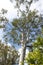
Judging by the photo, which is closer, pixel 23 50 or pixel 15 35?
pixel 23 50

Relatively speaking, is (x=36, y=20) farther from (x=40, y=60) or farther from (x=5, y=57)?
(x=5, y=57)

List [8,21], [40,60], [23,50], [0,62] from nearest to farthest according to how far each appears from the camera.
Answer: [40,60] < [23,50] < [8,21] < [0,62]

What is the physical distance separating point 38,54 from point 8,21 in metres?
11.6

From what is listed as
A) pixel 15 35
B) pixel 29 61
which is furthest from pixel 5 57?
pixel 29 61

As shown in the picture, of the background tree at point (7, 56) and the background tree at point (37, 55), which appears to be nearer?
the background tree at point (37, 55)

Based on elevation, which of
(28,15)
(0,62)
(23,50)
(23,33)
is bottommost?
(0,62)

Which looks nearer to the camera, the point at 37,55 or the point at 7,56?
the point at 37,55

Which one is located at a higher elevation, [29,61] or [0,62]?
[29,61]

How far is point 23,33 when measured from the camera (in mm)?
21844

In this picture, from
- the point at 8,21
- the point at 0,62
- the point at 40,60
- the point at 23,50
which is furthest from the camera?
the point at 0,62

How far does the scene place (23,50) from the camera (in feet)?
68.1

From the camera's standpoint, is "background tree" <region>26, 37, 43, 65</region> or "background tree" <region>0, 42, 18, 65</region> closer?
"background tree" <region>26, 37, 43, 65</region>

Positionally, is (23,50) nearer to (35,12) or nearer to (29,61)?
(35,12)

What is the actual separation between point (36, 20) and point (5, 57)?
44.6 ft
